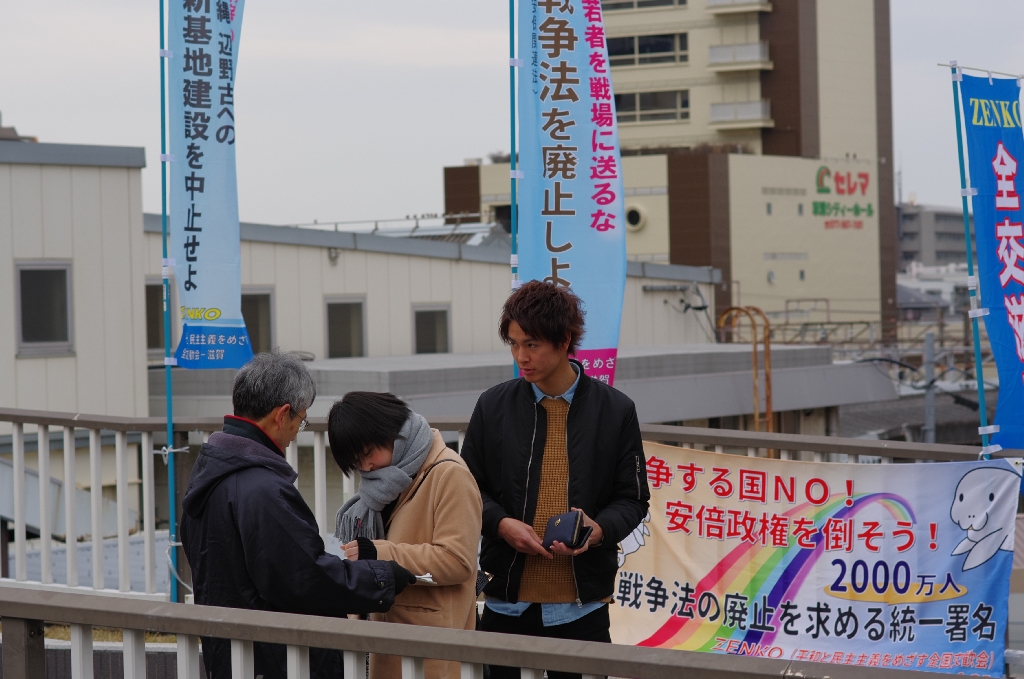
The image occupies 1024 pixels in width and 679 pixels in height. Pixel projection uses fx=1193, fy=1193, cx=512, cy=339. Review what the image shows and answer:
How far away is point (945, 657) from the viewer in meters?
4.78

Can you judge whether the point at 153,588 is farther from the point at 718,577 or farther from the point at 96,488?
the point at 718,577

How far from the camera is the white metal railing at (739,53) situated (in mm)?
50000

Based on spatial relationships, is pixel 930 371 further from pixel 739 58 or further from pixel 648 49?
pixel 648 49

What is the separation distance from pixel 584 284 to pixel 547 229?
1.15ft

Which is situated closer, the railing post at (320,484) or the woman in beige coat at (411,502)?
the woman in beige coat at (411,502)

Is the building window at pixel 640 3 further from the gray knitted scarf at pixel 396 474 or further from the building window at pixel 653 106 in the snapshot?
the gray knitted scarf at pixel 396 474

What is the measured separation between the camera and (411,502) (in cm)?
308

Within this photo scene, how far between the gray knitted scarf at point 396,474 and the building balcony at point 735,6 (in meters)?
49.0

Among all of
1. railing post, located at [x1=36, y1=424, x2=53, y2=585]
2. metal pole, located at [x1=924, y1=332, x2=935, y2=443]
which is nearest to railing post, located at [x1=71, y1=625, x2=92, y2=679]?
railing post, located at [x1=36, y1=424, x2=53, y2=585]

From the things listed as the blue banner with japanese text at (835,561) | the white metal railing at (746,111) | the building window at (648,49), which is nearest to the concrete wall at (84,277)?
the blue banner with japanese text at (835,561)

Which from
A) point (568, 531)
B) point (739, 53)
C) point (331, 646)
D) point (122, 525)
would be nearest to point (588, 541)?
point (568, 531)

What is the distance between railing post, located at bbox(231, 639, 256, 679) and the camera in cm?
276

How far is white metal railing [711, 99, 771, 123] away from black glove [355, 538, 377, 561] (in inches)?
1945

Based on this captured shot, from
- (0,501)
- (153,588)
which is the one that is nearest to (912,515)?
(153,588)
